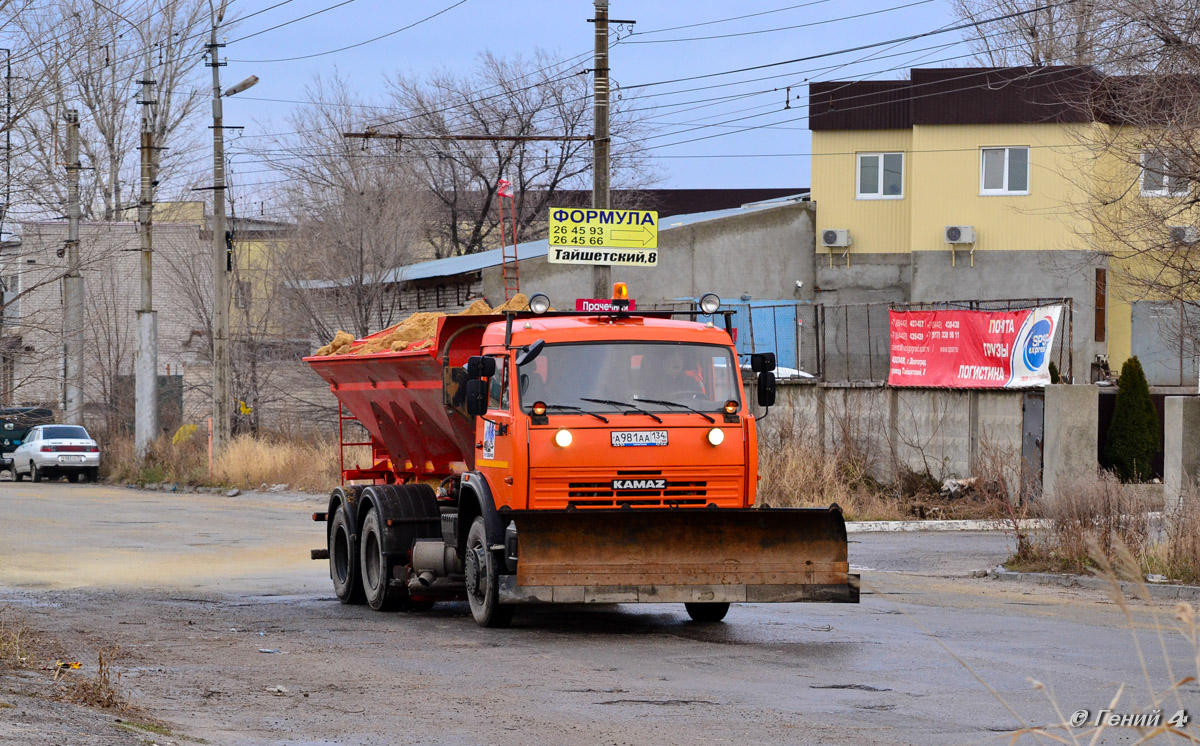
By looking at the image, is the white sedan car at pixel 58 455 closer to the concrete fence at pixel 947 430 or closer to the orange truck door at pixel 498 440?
the concrete fence at pixel 947 430

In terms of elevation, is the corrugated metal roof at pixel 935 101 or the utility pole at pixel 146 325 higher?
the corrugated metal roof at pixel 935 101

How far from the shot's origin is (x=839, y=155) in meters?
39.2

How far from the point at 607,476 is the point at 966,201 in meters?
28.0

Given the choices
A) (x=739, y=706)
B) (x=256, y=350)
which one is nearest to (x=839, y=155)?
(x=256, y=350)

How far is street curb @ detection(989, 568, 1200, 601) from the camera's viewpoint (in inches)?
533

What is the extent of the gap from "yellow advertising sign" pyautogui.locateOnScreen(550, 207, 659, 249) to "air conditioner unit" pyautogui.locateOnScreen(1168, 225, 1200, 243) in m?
6.66

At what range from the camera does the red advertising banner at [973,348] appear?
22.9m

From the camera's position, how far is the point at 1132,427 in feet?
84.3

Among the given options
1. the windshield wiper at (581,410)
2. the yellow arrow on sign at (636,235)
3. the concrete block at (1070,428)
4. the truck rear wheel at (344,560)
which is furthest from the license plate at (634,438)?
the concrete block at (1070,428)

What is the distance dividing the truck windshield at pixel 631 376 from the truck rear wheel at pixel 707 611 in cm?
183

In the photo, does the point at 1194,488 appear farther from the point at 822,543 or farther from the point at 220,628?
the point at 220,628

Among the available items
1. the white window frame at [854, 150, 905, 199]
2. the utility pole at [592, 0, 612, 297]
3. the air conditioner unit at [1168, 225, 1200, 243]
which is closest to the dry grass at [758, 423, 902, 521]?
the utility pole at [592, 0, 612, 297]

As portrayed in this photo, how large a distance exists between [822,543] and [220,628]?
503cm

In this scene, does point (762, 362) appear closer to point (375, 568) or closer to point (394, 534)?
point (394, 534)
